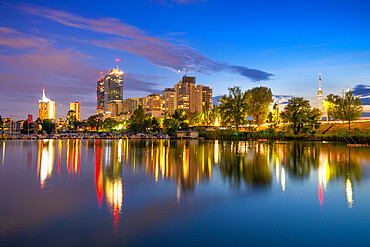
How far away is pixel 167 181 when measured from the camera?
1681 centimetres

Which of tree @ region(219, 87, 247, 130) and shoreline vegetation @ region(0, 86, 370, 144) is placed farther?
tree @ region(219, 87, 247, 130)

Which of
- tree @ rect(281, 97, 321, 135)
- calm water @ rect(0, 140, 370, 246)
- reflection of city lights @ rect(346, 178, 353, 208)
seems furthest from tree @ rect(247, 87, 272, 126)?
reflection of city lights @ rect(346, 178, 353, 208)

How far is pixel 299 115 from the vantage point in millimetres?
69625

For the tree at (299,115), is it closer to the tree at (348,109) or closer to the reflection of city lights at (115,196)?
the tree at (348,109)

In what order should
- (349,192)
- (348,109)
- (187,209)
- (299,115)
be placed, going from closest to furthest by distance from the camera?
(187,209), (349,192), (299,115), (348,109)

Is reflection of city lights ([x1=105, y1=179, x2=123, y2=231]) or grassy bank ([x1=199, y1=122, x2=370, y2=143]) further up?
grassy bank ([x1=199, y1=122, x2=370, y2=143])

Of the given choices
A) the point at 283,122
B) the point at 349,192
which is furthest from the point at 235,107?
the point at 349,192

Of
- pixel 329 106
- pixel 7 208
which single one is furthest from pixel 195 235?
pixel 329 106

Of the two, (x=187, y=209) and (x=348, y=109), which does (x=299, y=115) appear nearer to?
(x=348, y=109)

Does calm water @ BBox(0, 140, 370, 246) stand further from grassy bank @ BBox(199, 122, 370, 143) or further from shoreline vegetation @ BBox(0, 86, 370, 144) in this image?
grassy bank @ BBox(199, 122, 370, 143)

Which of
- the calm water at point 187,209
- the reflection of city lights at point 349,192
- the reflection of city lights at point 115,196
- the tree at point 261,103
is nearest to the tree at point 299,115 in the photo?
the tree at point 261,103

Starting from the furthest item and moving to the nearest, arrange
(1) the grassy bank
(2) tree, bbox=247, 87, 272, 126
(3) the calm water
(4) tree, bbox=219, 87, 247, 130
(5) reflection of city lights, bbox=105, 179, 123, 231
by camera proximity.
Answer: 1. (2) tree, bbox=247, 87, 272, 126
2. (4) tree, bbox=219, 87, 247, 130
3. (1) the grassy bank
4. (5) reflection of city lights, bbox=105, 179, 123, 231
5. (3) the calm water

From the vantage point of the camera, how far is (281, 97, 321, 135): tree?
69188 mm

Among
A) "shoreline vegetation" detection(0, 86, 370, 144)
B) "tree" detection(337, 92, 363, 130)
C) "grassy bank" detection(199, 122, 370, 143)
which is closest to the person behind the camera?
"grassy bank" detection(199, 122, 370, 143)
